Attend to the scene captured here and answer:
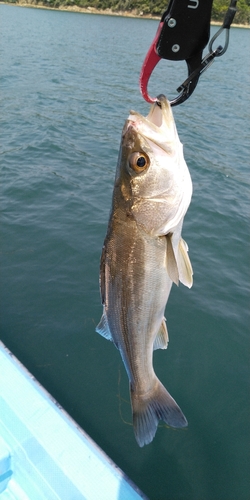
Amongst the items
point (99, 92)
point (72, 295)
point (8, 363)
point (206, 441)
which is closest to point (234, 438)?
point (206, 441)

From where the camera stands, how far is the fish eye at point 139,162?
2.35m

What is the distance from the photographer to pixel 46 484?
3.39 m

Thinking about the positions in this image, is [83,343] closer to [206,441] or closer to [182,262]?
[206,441]

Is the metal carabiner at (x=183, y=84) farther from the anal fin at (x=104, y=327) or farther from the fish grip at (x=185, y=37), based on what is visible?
the anal fin at (x=104, y=327)

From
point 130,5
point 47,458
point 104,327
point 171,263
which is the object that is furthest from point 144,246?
point 130,5

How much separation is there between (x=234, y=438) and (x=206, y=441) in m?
0.35

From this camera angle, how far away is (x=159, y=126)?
2.37 metres

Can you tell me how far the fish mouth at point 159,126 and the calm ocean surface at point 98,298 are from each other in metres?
3.78

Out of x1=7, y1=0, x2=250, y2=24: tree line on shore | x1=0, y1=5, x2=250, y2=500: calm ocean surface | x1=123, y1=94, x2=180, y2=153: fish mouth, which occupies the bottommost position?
x1=0, y1=5, x2=250, y2=500: calm ocean surface

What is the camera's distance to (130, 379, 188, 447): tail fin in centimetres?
257

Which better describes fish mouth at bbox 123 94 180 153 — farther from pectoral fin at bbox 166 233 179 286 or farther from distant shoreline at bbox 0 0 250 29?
Answer: distant shoreline at bbox 0 0 250 29

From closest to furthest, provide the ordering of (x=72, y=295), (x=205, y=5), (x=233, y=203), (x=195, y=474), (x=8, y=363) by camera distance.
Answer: (x=205, y=5)
(x=8, y=363)
(x=195, y=474)
(x=72, y=295)
(x=233, y=203)

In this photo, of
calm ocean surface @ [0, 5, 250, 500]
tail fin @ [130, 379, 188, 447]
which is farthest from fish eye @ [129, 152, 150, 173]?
calm ocean surface @ [0, 5, 250, 500]

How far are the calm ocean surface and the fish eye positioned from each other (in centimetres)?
364
